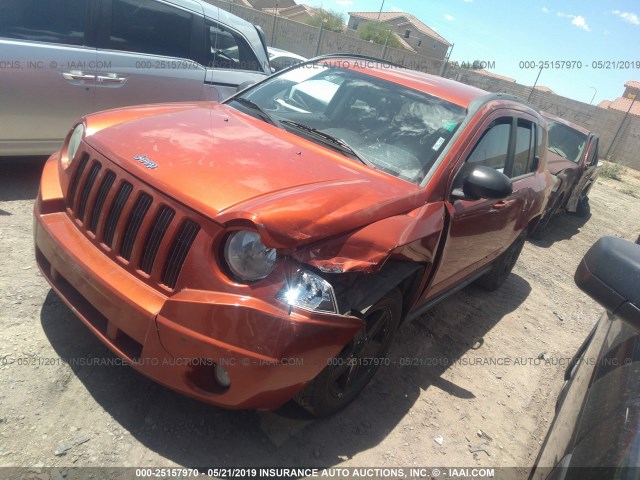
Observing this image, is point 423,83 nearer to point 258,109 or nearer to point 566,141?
point 258,109

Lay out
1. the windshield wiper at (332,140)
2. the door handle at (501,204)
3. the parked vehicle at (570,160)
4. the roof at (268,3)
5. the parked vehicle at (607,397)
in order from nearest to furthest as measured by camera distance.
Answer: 1. the parked vehicle at (607,397)
2. the windshield wiper at (332,140)
3. the door handle at (501,204)
4. the parked vehicle at (570,160)
5. the roof at (268,3)

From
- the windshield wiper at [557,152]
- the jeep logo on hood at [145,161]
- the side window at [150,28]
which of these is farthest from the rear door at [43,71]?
the windshield wiper at [557,152]

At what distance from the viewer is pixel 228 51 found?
17.7 feet

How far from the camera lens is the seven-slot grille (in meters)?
2.00

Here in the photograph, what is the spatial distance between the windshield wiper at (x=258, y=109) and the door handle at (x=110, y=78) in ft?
5.51

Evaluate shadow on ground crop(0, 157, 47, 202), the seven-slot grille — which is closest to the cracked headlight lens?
the seven-slot grille

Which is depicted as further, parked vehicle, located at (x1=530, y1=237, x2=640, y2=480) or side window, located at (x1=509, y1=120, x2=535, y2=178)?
side window, located at (x1=509, y1=120, x2=535, y2=178)

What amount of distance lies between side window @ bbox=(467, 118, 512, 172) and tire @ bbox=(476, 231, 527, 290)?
1360mm

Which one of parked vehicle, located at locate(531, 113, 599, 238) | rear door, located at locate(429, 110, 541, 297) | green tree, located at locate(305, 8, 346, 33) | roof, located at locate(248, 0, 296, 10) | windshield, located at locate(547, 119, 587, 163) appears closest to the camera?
rear door, located at locate(429, 110, 541, 297)

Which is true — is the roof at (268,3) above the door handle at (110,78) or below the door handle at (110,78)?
above

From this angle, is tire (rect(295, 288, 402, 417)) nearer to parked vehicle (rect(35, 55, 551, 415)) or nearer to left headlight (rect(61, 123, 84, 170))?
parked vehicle (rect(35, 55, 551, 415))

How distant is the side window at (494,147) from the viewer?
3.10 metres

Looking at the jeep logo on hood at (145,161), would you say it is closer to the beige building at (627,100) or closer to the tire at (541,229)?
the tire at (541,229)

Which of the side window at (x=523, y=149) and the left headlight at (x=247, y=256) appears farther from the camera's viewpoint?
the side window at (x=523, y=149)
